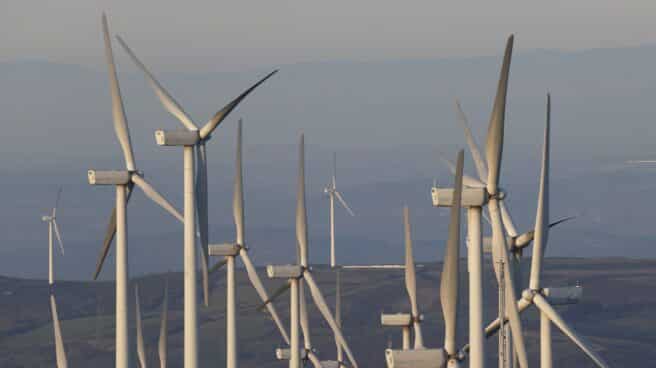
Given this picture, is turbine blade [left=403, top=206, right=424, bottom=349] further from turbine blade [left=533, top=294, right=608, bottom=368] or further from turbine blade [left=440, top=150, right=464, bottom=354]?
turbine blade [left=440, top=150, right=464, bottom=354]

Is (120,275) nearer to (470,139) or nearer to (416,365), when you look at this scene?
(470,139)

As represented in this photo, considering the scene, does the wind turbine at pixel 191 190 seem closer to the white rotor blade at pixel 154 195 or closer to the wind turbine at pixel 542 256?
the white rotor blade at pixel 154 195

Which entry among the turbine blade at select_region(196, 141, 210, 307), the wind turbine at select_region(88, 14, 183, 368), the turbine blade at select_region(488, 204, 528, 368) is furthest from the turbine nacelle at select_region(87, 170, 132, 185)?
the turbine blade at select_region(488, 204, 528, 368)

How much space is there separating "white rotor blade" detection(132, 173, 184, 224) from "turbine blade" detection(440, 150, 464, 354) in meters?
26.7

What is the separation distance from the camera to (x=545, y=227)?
85625 millimetres

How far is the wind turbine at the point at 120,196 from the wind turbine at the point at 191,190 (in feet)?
9.30

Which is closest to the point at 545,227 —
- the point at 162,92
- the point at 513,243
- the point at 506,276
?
the point at 513,243

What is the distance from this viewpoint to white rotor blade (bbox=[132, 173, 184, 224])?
9238cm

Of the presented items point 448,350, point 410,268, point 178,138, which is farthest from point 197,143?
point 448,350

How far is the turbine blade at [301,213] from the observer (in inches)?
4365

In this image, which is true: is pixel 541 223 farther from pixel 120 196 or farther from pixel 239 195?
pixel 239 195

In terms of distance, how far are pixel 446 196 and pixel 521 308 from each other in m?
16.7

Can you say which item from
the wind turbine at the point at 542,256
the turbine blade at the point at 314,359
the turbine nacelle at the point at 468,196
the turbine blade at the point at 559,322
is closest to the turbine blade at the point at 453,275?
the turbine nacelle at the point at 468,196

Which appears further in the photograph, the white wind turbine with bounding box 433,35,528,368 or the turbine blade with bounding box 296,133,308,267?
the turbine blade with bounding box 296,133,308,267
